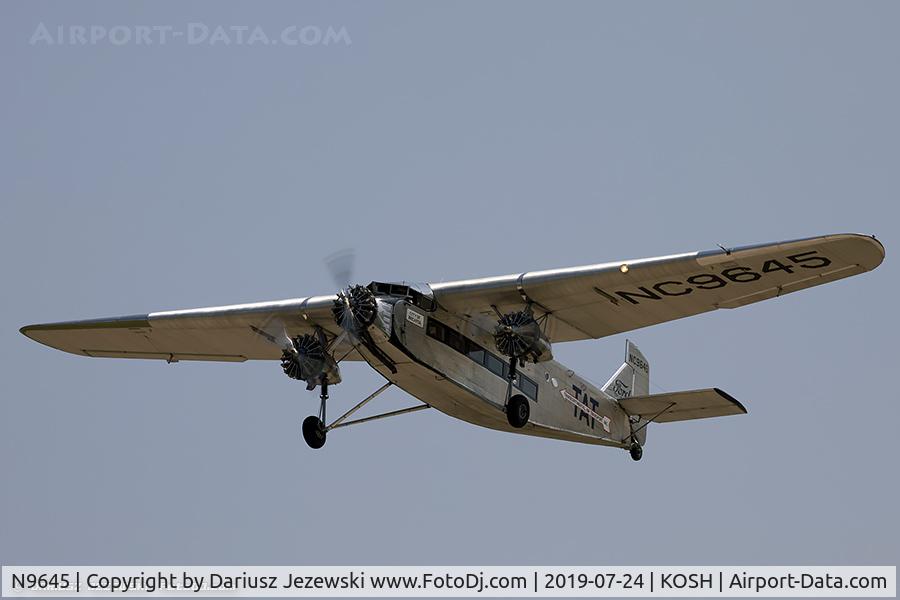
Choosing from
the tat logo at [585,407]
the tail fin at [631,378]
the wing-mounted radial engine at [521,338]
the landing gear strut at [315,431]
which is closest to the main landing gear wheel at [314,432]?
the landing gear strut at [315,431]

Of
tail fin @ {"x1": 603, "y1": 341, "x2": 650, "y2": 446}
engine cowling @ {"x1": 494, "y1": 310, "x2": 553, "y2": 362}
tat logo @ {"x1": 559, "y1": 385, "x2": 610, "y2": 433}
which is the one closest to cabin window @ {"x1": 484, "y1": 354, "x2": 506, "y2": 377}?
engine cowling @ {"x1": 494, "y1": 310, "x2": 553, "y2": 362}

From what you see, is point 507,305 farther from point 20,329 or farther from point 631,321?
point 20,329

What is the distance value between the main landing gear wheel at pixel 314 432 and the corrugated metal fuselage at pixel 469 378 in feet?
5.71

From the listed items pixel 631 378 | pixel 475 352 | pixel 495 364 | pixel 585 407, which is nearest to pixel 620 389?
pixel 631 378

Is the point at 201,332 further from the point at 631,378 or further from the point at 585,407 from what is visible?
the point at 631,378

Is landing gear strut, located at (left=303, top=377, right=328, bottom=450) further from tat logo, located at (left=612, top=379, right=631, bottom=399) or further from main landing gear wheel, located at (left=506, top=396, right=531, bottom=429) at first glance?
tat logo, located at (left=612, top=379, right=631, bottom=399)

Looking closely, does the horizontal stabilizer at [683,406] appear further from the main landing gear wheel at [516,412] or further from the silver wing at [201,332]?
the silver wing at [201,332]

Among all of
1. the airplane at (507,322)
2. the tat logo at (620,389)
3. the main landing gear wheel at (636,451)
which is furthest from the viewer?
the tat logo at (620,389)

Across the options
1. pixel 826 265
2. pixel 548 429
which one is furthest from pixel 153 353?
pixel 826 265

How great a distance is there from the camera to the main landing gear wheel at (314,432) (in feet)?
98.2

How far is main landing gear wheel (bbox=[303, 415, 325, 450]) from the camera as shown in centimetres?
2994

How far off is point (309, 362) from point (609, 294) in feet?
19.2

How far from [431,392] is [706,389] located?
6.08 meters

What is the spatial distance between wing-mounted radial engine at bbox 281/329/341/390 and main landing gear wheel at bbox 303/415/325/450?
0.87 m
